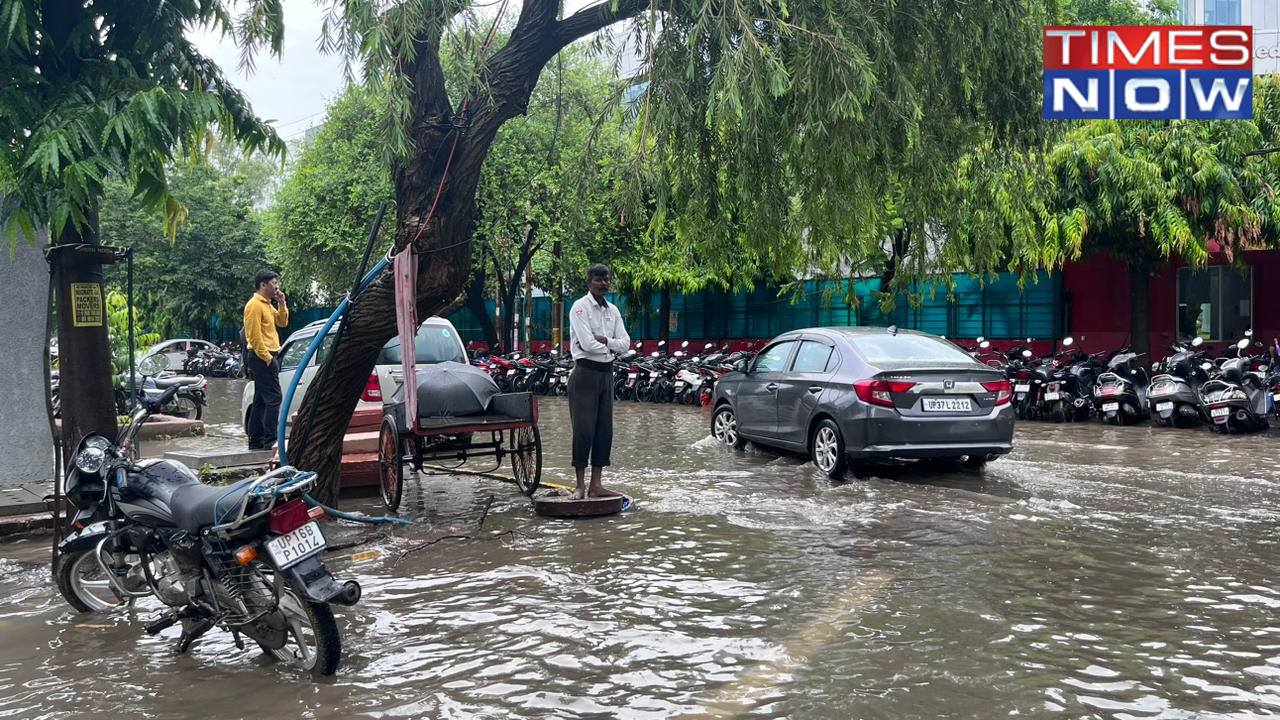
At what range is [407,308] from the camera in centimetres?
721

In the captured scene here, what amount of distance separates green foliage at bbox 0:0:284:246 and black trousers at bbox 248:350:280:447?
4185mm

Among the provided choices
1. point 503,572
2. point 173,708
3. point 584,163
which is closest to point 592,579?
point 503,572

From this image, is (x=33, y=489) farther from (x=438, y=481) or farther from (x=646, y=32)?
(x=646, y=32)

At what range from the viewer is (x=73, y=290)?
7141 mm

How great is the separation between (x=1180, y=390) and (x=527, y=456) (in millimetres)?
10153

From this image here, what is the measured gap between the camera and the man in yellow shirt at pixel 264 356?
11.0 metres

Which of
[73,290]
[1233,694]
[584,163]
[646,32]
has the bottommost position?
[1233,694]

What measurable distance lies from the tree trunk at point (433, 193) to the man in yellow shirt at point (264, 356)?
337 centimetres

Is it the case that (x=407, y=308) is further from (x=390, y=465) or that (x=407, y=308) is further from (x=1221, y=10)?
(x=1221, y=10)

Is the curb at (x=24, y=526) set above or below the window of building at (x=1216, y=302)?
below

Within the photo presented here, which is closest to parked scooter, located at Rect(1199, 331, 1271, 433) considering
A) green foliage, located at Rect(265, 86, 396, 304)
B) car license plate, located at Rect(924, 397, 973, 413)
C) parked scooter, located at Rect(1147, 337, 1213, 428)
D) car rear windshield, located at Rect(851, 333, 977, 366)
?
parked scooter, located at Rect(1147, 337, 1213, 428)

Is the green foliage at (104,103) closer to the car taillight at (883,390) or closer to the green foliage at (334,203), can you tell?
the car taillight at (883,390)

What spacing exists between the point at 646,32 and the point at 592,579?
3965 millimetres

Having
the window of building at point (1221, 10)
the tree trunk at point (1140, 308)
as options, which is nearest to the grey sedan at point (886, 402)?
the tree trunk at point (1140, 308)
